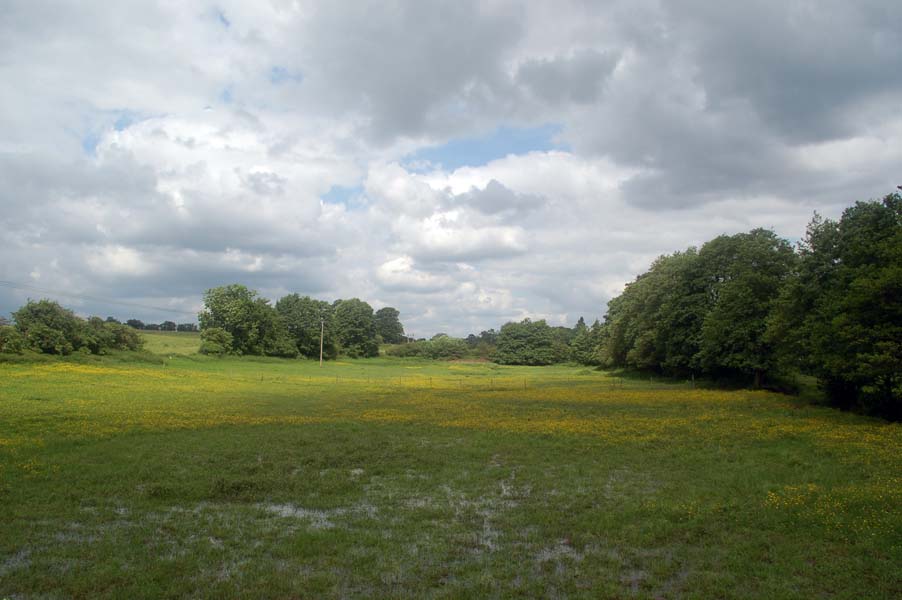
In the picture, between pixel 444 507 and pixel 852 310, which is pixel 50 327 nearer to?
pixel 444 507

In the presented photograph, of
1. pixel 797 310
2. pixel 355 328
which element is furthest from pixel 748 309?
pixel 355 328

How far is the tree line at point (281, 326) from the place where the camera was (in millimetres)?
103562

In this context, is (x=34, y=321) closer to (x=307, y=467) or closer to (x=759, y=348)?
(x=307, y=467)

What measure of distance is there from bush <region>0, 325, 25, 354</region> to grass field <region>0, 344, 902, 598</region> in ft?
114

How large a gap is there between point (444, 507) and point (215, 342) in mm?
90269

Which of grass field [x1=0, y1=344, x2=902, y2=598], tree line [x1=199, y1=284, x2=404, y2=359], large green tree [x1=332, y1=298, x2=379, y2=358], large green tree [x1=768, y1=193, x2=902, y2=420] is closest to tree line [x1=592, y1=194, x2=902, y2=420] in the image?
large green tree [x1=768, y1=193, x2=902, y2=420]

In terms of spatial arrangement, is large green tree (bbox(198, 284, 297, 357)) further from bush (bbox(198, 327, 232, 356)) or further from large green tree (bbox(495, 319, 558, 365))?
large green tree (bbox(495, 319, 558, 365))

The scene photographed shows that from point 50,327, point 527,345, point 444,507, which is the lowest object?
point 444,507

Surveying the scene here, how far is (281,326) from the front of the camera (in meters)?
115

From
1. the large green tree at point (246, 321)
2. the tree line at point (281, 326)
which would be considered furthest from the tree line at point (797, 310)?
the large green tree at point (246, 321)

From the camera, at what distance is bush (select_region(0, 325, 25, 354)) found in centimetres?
5334

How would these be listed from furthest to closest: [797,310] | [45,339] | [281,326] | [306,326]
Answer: [306,326] < [281,326] < [45,339] < [797,310]

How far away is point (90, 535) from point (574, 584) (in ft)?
29.0

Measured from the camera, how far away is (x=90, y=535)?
10.2 meters
